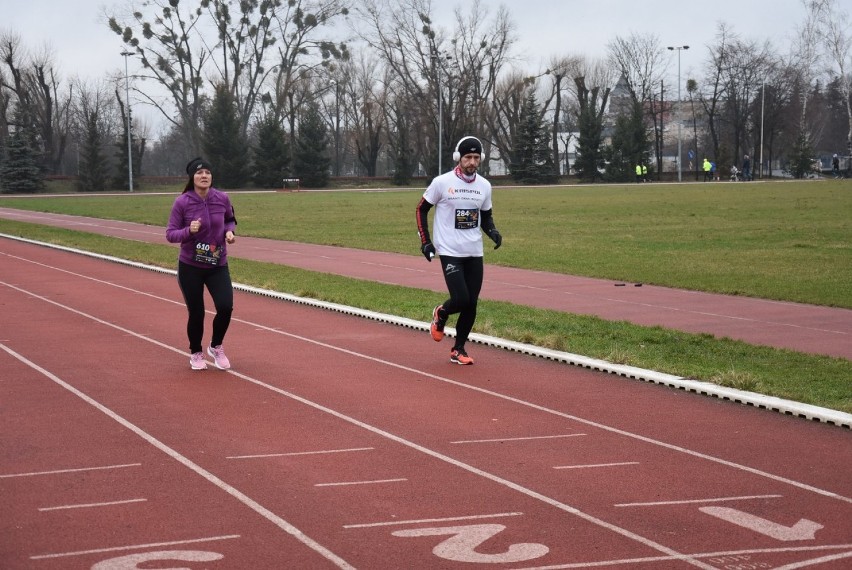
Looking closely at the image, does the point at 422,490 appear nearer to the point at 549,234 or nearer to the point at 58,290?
the point at 58,290

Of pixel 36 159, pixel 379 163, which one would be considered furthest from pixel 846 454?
pixel 379 163

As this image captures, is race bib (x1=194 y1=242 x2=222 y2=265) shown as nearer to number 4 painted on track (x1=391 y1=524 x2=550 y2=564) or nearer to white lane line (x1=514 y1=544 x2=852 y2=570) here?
number 4 painted on track (x1=391 y1=524 x2=550 y2=564)

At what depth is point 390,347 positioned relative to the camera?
11250 millimetres

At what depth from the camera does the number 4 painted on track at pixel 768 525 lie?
5.35 m

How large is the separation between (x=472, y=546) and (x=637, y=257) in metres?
17.1

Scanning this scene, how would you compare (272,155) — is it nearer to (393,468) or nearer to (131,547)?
(393,468)

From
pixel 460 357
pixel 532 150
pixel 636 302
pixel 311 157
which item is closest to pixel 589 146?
pixel 532 150

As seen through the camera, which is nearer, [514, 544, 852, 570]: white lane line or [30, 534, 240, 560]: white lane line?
[514, 544, 852, 570]: white lane line

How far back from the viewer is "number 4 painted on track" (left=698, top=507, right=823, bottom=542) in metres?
5.35

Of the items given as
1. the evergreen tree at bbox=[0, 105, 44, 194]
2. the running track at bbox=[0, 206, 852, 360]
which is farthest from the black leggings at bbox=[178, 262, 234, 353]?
the evergreen tree at bbox=[0, 105, 44, 194]

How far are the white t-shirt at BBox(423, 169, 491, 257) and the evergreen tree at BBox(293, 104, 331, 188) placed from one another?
7283 cm

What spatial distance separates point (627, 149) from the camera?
90.8 m

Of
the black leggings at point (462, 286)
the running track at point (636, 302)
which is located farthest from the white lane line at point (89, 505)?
the running track at point (636, 302)

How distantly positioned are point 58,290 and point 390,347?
7.07 metres
